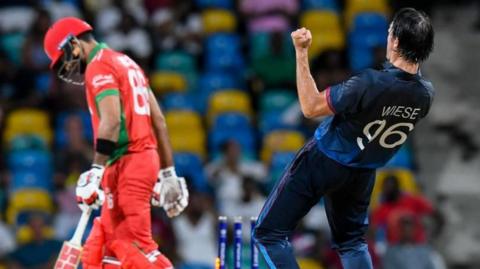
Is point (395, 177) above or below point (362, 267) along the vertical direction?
below

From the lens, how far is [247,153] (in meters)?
13.0

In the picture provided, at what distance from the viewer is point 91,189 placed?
287 inches

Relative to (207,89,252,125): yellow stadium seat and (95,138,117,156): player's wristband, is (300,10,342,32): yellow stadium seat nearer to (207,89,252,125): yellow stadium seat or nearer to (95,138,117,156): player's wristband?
(207,89,252,125): yellow stadium seat

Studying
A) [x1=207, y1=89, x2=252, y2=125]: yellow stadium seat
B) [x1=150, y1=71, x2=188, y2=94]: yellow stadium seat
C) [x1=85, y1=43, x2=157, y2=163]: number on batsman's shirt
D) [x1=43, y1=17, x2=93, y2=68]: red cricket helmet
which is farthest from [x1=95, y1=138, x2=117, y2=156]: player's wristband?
[x1=150, y1=71, x2=188, y2=94]: yellow stadium seat

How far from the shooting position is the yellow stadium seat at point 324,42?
1400 cm

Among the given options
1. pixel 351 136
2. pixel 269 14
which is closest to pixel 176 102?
pixel 269 14

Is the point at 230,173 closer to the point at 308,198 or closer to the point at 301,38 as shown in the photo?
the point at 308,198

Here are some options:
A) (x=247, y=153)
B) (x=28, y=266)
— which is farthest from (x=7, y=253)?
(x=247, y=153)

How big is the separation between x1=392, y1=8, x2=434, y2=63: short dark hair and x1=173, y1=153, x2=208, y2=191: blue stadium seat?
5824 millimetres

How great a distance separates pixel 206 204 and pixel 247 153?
1.24 m

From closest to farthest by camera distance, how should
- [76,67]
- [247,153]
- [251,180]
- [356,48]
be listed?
→ [76,67], [251,180], [247,153], [356,48]

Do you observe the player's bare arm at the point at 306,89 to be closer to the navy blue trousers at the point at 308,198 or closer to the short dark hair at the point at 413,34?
the navy blue trousers at the point at 308,198

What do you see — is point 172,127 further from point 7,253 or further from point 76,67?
point 76,67

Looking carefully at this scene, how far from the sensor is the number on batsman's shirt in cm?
756
